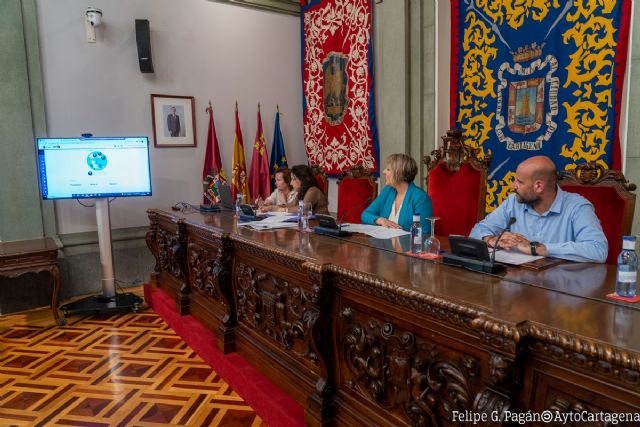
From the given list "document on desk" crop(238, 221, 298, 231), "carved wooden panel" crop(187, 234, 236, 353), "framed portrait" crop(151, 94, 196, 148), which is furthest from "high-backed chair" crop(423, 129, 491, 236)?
"framed portrait" crop(151, 94, 196, 148)

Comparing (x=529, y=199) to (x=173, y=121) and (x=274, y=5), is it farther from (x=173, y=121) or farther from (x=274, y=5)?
(x=274, y=5)

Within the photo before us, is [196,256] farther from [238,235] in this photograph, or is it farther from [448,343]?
[448,343]

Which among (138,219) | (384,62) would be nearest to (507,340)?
(384,62)

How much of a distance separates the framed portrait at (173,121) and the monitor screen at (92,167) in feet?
2.25

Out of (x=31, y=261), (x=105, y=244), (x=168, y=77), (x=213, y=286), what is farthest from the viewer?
(x=168, y=77)

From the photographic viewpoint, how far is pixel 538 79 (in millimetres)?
2980

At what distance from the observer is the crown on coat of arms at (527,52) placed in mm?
2965

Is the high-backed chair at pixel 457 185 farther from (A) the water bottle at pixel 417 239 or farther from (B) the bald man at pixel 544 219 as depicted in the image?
(A) the water bottle at pixel 417 239

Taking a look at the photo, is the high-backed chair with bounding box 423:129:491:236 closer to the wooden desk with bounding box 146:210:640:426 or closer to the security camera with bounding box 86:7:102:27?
the wooden desk with bounding box 146:210:640:426

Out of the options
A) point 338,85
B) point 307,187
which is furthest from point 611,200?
point 338,85

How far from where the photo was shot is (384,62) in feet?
13.3

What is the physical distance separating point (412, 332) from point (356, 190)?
212cm

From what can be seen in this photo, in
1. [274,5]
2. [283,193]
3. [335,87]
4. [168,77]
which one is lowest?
[283,193]

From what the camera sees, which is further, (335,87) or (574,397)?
(335,87)
